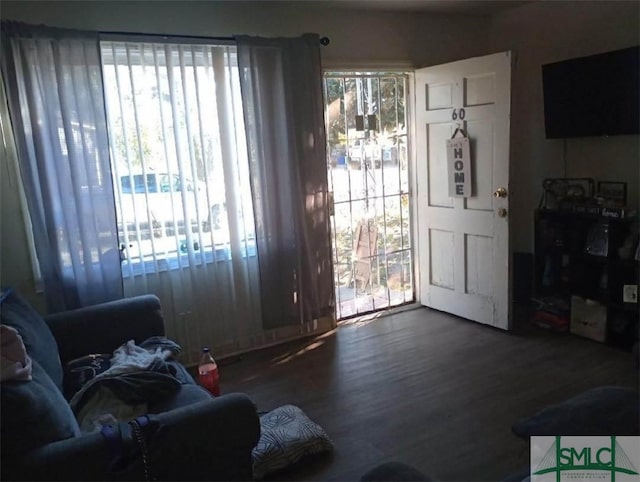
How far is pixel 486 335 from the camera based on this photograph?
3584mm

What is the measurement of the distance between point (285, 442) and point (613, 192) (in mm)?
2762

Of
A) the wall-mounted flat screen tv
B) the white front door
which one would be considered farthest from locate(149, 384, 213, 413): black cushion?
the wall-mounted flat screen tv

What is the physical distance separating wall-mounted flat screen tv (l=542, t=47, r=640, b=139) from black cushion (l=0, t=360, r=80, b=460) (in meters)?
3.40

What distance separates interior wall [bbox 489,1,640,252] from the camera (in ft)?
11.1

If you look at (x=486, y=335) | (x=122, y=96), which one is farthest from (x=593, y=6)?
(x=122, y=96)

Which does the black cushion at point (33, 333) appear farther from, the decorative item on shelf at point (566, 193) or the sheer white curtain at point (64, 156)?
the decorative item on shelf at point (566, 193)

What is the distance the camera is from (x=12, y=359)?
66.0 inches

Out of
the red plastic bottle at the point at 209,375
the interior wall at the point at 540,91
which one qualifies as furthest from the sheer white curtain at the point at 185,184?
the interior wall at the point at 540,91

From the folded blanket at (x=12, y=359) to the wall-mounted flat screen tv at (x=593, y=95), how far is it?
344 centimetres

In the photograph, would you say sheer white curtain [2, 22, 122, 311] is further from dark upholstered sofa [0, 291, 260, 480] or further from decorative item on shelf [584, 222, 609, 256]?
decorative item on shelf [584, 222, 609, 256]

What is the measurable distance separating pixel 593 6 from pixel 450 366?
103 inches

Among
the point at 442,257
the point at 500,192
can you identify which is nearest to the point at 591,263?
the point at 500,192

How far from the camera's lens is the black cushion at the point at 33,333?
6.72 ft

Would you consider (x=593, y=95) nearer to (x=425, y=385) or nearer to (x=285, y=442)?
(x=425, y=385)
